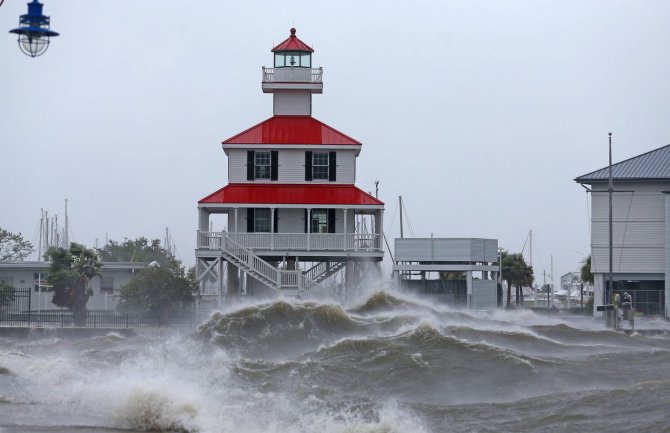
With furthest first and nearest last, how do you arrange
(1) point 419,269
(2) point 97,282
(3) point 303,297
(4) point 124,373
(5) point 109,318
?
(2) point 97,282 → (1) point 419,269 → (5) point 109,318 → (3) point 303,297 → (4) point 124,373

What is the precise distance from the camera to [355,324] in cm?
3931

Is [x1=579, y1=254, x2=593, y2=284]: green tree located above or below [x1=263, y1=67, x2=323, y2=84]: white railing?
below

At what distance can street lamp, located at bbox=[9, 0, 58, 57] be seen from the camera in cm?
1333

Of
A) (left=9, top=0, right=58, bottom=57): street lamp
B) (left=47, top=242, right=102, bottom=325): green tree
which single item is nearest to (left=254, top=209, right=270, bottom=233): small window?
(left=47, top=242, right=102, bottom=325): green tree

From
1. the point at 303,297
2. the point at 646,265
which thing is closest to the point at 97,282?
the point at 303,297

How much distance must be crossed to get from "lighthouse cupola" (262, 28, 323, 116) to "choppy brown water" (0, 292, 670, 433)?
14.3 meters

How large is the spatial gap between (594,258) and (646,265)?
281 cm

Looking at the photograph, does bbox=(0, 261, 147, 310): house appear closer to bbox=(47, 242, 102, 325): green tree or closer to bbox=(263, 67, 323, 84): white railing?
bbox=(47, 242, 102, 325): green tree

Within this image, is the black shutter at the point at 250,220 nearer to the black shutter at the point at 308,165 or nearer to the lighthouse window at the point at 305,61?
the black shutter at the point at 308,165

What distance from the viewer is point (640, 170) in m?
61.3

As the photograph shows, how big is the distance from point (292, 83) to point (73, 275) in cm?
1483

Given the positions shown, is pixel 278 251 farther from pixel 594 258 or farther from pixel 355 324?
pixel 594 258

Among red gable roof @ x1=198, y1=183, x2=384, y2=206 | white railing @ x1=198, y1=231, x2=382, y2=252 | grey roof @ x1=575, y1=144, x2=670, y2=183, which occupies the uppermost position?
grey roof @ x1=575, y1=144, x2=670, y2=183

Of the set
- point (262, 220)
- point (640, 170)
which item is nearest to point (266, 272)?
point (262, 220)
